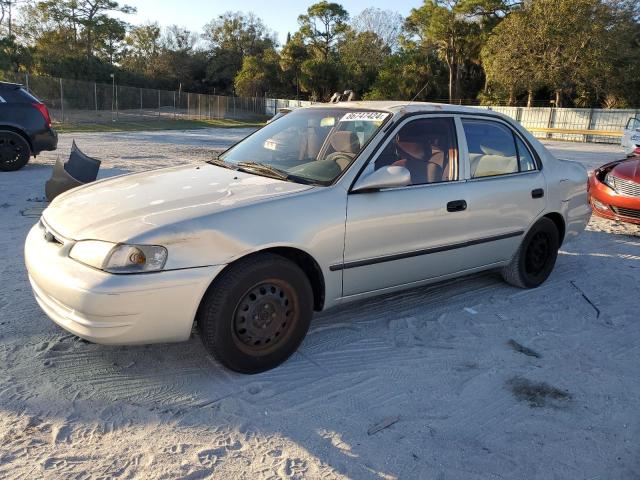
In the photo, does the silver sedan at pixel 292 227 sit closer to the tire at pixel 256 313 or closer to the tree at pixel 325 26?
the tire at pixel 256 313

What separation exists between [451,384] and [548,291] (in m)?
Result: 2.22

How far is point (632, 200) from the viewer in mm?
7457

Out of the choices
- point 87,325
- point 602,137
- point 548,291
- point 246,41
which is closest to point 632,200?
point 548,291

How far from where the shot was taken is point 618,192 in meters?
7.68

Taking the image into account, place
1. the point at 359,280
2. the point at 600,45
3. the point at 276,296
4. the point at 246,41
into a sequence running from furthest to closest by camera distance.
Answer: the point at 246,41 < the point at 600,45 < the point at 359,280 < the point at 276,296

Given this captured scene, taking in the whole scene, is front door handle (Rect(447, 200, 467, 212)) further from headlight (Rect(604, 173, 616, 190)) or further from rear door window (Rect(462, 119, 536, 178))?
headlight (Rect(604, 173, 616, 190))

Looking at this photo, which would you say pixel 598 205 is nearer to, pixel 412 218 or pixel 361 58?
→ pixel 412 218

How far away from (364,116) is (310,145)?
47cm

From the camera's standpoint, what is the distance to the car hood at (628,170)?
759 cm

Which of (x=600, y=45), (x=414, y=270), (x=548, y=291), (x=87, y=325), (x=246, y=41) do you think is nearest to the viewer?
(x=87, y=325)

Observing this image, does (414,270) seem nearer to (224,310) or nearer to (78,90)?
(224,310)

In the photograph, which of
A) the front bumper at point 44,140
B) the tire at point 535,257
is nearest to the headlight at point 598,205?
the tire at point 535,257

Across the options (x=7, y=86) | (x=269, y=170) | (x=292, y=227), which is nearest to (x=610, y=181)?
(x=269, y=170)

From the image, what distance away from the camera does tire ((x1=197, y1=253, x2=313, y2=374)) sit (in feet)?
9.96
